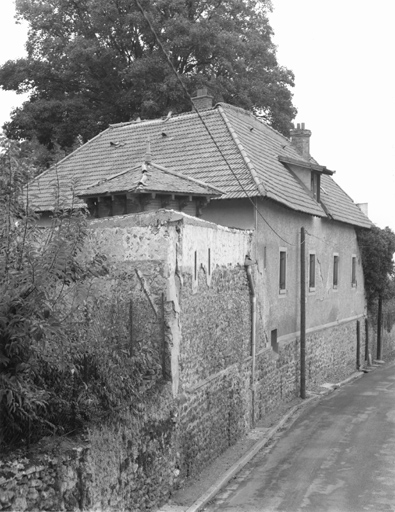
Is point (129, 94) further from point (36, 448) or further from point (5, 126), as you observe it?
point (36, 448)

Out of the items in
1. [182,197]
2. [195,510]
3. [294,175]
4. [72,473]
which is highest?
[294,175]

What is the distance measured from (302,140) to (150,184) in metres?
14.9

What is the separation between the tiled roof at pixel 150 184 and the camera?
13633 millimetres

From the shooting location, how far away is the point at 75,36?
31406 millimetres

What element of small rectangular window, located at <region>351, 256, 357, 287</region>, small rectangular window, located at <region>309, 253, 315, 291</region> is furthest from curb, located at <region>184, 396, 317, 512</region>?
small rectangular window, located at <region>351, 256, 357, 287</region>

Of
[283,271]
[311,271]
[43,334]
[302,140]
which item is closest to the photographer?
[43,334]

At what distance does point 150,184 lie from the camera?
44.9ft

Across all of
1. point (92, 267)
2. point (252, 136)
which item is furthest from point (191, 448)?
point (252, 136)

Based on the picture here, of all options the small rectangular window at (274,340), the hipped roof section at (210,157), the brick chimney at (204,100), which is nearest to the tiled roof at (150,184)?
the hipped roof section at (210,157)

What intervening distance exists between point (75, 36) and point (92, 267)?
26395mm

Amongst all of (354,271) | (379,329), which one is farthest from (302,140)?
(379,329)

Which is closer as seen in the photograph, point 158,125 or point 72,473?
point 72,473

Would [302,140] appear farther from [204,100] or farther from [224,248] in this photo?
[224,248]

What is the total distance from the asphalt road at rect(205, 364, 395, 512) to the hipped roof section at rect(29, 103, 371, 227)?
614 centimetres
